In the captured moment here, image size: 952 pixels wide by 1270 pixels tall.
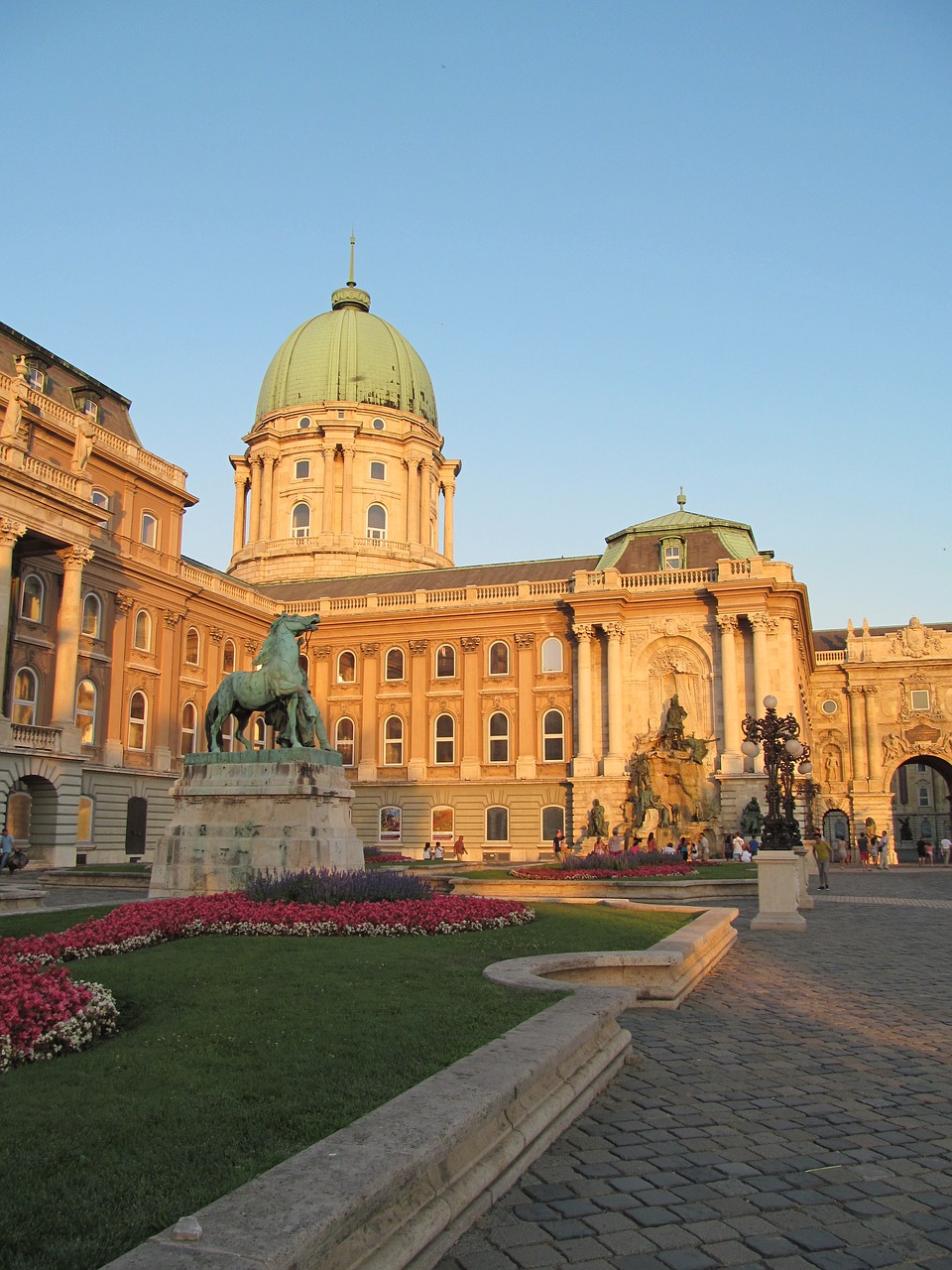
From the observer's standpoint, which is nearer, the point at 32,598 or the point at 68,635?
the point at 68,635

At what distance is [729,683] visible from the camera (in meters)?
54.3

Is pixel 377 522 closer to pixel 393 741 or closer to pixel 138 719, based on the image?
pixel 393 741

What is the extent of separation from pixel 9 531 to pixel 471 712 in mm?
28280

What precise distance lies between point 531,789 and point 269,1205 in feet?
177

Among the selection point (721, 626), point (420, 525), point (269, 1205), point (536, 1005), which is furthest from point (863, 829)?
point (269, 1205)

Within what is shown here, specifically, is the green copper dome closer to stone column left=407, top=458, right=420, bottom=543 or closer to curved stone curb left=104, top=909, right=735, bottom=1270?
stone column left=407, top=458, right=420, bottom=543

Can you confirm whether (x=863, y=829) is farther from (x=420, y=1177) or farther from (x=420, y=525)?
(x=420, y=1177)

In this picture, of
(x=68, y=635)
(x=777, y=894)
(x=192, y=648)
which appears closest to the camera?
(x=777, y=894)

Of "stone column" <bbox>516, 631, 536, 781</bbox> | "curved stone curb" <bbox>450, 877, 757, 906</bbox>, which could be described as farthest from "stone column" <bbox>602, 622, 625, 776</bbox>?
"curved stone curb" <bbox>450, 877, 757, 906</bbox>

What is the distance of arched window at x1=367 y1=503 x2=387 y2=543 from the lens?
3066 inches

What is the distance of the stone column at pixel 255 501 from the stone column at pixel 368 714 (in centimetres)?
1997

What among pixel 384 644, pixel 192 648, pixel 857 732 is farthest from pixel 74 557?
pixel 857 732

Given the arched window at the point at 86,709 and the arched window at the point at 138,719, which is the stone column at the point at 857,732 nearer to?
the arched window at the point at 138,719

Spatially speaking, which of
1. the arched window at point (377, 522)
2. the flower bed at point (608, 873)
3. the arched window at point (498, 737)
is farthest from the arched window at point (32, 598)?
the arched window at point (377, 522)
